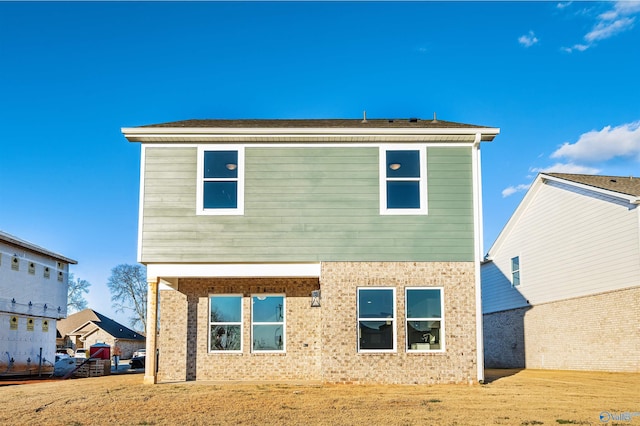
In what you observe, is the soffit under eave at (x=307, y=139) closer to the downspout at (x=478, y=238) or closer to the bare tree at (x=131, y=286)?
the downspout at (x=478, y=238)

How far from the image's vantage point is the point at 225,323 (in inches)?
623

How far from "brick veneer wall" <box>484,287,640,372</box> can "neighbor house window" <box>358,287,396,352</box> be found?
7931mm

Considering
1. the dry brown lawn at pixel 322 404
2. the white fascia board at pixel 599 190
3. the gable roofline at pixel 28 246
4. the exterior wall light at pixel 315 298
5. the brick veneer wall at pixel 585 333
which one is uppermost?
the white fascia board at pixel 599 190

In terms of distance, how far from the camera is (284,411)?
10242 millimetres

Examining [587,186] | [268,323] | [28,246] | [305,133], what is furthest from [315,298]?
[28,246]

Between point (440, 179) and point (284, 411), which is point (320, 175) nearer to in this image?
point (440, 179)

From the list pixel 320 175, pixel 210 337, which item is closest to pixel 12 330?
pixel 210 337

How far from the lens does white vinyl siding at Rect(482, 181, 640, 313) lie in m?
18.3

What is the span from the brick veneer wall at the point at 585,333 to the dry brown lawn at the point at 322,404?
149 inches

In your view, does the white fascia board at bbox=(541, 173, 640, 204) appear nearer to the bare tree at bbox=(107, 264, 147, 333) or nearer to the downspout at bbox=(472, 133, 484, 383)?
the downspout at bbox=(472, 133, 484, 383)

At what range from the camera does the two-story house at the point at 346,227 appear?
1417 cm

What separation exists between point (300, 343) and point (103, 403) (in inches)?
216

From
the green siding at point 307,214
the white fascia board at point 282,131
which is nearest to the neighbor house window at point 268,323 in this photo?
the green siding at point 307,214

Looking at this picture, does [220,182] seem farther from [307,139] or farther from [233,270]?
[307,139]
